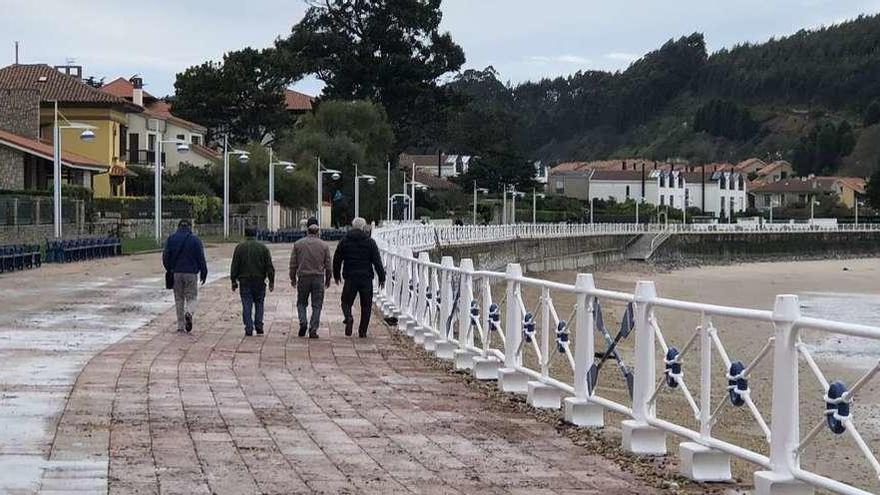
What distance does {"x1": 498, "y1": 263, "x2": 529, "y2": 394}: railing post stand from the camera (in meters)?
11.6

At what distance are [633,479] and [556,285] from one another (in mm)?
2704

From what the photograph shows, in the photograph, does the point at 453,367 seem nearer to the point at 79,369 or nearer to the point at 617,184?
the point at 79,369

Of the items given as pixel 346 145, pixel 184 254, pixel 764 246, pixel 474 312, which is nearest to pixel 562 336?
pixel 474 312

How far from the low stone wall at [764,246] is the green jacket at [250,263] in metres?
78.8

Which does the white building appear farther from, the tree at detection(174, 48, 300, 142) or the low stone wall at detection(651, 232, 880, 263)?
the low stone wall at detection(651, 232, 880, 263)

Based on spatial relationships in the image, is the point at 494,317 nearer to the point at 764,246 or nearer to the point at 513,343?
the point at 513,343

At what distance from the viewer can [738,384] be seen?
22.8ft

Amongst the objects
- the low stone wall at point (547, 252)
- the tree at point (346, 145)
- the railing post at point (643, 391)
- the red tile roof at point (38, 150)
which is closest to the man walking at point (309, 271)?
the railing post at point (643, 391)

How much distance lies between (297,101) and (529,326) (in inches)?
4171

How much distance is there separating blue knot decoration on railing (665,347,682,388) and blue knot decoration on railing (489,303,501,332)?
15.0 feet

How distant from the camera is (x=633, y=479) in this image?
786cm

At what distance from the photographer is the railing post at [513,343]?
11633mm

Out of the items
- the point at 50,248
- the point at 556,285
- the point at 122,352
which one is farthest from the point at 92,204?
the point at 556,285

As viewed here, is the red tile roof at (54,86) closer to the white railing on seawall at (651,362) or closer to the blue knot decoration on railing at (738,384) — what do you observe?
the white railing on seawall at (651,362)
